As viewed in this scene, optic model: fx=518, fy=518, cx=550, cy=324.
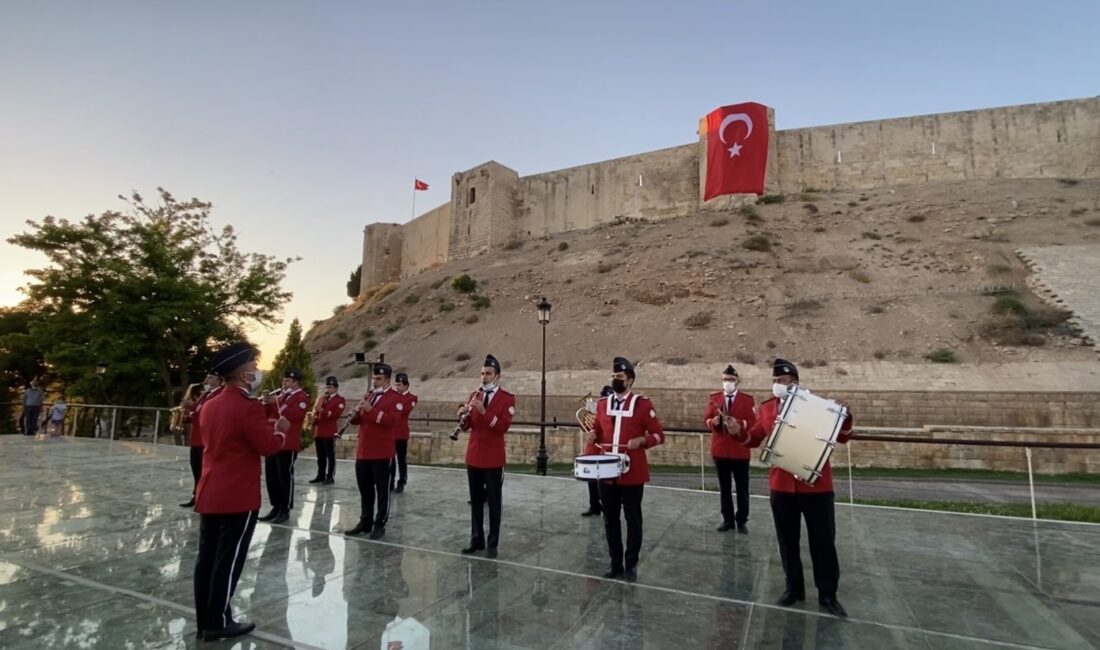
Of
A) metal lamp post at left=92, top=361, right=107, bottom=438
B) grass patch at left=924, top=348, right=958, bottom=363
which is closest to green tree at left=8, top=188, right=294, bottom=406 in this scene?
metal lamp post at left=92, top=361, right=107, bottom=438

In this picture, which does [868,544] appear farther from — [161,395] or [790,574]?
[161,395]

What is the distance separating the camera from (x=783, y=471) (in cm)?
412

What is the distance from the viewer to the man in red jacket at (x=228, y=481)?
11.2 feet

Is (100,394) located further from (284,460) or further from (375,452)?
(375,452)

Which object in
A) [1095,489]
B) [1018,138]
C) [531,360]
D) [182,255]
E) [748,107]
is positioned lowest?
[1095,489]

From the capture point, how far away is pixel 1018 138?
131 ft

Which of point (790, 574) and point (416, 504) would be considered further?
point (416, 504)

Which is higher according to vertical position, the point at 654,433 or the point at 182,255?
the point at 182,255

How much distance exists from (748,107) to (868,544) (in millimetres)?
44982

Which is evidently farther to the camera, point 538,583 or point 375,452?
point 375,452

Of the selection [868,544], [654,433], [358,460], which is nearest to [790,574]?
[654,433]

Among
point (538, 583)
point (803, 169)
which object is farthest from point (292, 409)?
point (803, 169)

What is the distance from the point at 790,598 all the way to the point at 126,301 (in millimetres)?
25290

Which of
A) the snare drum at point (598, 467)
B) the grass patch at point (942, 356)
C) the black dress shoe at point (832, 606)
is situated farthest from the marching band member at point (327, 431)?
the grass patch at point (942, 356)
